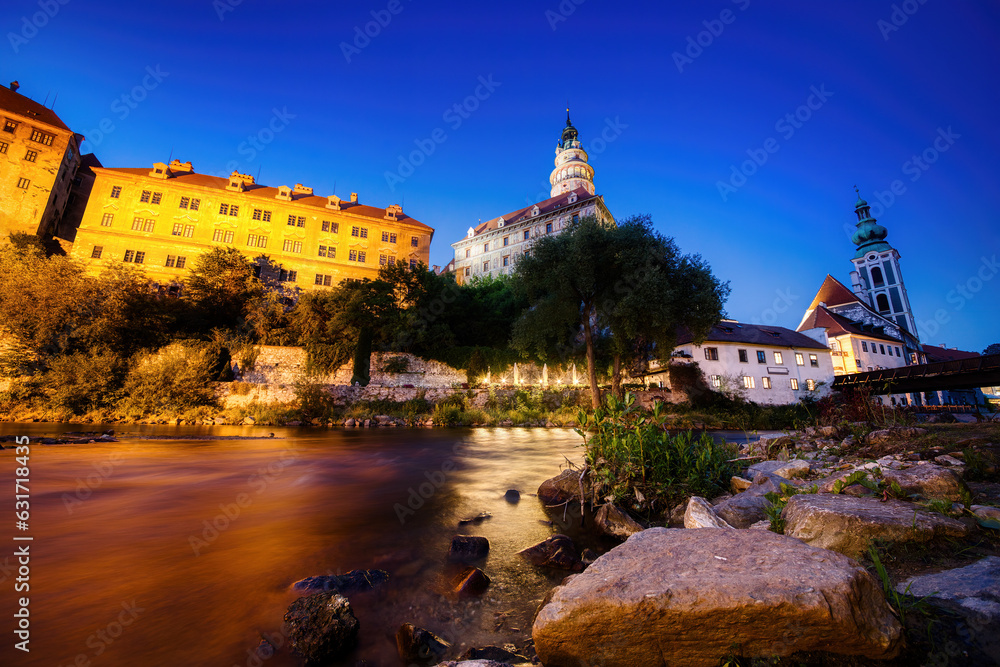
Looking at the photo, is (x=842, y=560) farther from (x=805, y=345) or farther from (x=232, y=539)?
(x=805, y=345)

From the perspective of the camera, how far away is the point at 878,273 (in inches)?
2504

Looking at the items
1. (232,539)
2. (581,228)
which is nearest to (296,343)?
(581,228)

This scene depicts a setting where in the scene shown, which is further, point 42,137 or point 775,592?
point 42,137

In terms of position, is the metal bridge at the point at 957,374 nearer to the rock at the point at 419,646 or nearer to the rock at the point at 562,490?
the rock at the point at 562,490

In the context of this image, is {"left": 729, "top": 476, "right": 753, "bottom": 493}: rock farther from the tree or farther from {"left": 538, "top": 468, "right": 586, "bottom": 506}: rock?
the tree

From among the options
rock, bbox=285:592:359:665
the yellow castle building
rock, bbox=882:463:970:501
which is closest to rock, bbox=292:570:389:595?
rock, bbox=285:592:359:665

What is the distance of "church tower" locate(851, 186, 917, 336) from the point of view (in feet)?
199

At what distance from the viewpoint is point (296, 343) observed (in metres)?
27.1

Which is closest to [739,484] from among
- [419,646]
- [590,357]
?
[419,646]

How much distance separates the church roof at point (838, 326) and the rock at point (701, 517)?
43723 millimetres

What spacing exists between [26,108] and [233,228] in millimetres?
22735

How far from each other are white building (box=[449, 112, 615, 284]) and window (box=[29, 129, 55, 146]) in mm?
44562

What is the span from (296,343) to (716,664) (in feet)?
98.8

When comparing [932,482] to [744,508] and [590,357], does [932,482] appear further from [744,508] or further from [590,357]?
[590,357]
